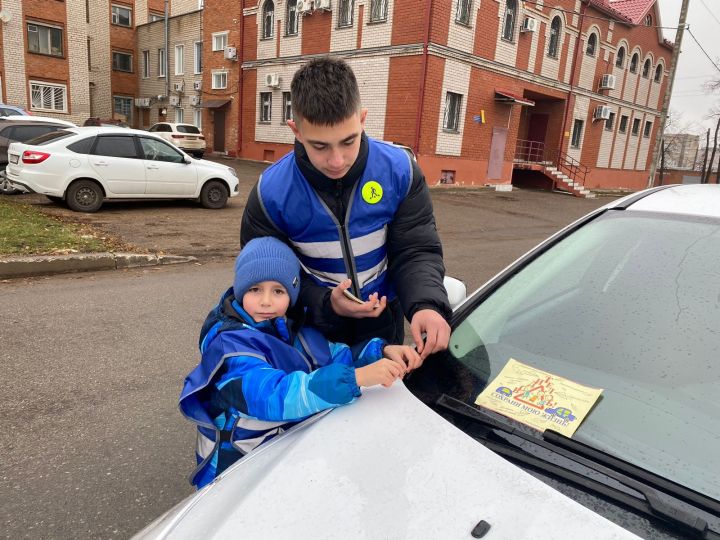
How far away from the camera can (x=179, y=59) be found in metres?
30.4

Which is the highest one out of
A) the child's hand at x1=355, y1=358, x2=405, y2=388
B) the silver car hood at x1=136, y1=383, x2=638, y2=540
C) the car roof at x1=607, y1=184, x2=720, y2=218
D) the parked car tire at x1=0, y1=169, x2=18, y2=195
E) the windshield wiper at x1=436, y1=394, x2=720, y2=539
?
the car roof at x1=607, y1=184, x2=720, y2=218

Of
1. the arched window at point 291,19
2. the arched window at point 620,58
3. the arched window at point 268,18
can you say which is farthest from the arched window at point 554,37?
the arched window at point 268,18

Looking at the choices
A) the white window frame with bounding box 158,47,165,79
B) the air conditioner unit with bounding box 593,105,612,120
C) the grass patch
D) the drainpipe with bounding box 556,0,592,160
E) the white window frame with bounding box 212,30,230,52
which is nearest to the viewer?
the grass patch

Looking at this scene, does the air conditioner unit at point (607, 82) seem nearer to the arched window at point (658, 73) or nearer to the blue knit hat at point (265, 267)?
the arched window at point (658, 73)

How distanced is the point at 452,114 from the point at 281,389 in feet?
63.6

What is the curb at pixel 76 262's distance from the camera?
6.12 meters

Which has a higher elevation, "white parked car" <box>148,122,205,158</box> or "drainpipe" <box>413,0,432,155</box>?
"drainpipe" <box>413,0,432,155</box>

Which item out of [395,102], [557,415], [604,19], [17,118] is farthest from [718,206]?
[604,19]

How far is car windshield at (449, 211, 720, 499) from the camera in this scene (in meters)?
1.34

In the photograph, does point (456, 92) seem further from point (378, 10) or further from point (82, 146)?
point (82, 146)

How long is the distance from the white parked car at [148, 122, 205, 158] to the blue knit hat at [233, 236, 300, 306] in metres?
23.7

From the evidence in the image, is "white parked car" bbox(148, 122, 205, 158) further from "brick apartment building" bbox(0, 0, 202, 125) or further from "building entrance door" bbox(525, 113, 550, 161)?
"building entrance door" bbox(525, 113, 550, 161)

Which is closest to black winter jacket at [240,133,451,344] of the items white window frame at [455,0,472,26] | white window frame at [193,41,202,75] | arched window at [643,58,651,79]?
→ white window frame at [455,0,472,26]

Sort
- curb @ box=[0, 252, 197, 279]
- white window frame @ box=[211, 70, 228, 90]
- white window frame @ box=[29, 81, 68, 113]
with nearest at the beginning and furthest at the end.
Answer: curb @ box=[0, 252, 197, 279] → white window frame @ box=[211, 70, 228, 90] → white window frame @ box=[29, 81, 68, 113]
